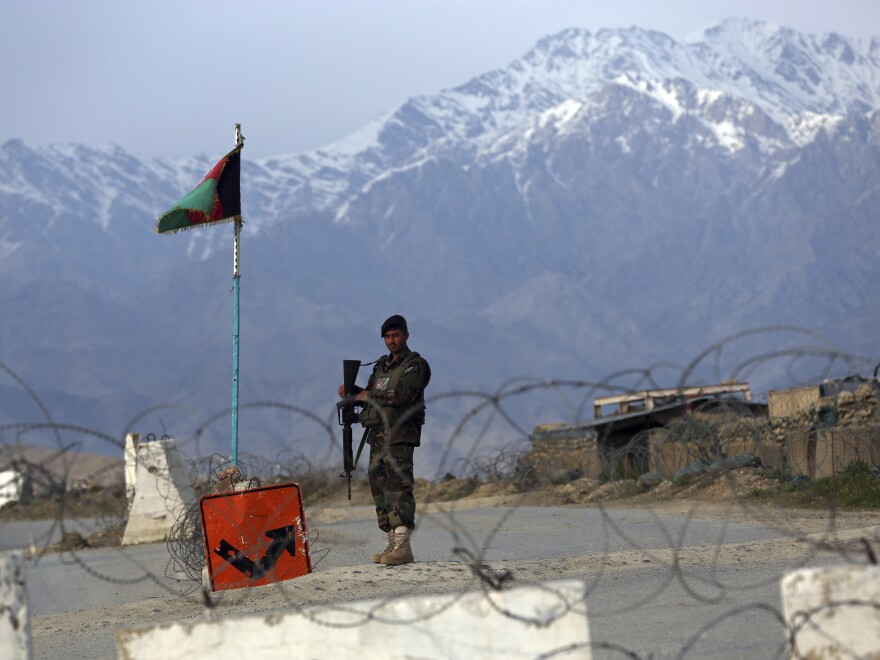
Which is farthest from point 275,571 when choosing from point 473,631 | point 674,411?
point 674,411

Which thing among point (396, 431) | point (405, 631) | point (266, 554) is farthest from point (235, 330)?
point (405, 631)

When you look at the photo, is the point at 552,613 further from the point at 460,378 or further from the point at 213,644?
the point at 460,378

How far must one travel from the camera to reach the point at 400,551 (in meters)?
9.41

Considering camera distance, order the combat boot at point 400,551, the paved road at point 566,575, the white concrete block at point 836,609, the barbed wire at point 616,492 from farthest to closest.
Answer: the combat boot at point 400,551
the paved road at point 566,575
the barbed wire at point 616,492
the white concrete block at point 836,609

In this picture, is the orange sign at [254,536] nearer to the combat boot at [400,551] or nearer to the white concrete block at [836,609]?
the combat boot at [400,551]

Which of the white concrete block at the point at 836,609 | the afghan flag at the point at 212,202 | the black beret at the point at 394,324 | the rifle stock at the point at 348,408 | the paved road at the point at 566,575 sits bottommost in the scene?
the paved road at the point at 566,575

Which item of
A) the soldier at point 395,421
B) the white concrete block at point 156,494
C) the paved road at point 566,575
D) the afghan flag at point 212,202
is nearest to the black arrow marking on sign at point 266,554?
Answer: the paved road at point 566,575

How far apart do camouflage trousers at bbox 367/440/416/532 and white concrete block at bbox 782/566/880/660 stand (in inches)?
171

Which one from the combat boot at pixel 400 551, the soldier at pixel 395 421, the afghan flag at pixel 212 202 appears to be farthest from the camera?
the afghan flag at pixel 212 202

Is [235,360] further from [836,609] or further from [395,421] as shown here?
[836,609]

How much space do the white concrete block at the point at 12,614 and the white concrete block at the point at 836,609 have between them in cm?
273

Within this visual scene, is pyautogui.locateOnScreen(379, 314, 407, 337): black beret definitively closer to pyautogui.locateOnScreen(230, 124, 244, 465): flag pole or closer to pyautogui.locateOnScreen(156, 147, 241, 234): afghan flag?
pyautogui.locateOnScreen(230, 124, 244, 465): flag pole

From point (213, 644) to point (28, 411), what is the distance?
19474cm

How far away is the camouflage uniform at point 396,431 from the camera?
9008 mm
